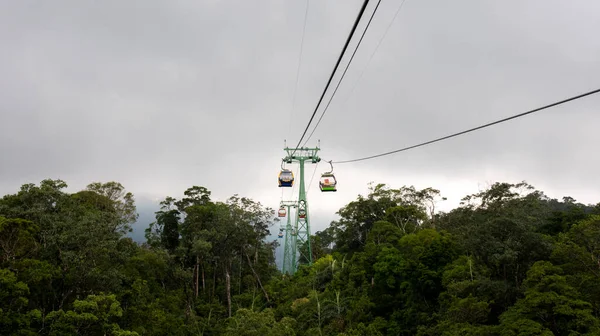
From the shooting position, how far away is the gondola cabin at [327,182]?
19875 millimetres

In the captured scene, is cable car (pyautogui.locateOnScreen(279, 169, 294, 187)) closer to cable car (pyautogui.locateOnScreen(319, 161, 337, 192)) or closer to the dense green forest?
cable car (pyautogui.locateOnScreen(319, 161, 337, 192))

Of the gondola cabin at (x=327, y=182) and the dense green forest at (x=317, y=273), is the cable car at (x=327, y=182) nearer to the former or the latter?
the gondola cabin at (x=327, y=182)

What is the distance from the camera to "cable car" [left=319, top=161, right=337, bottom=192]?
19875 mm

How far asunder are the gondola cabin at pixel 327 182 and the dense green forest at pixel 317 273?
464 cm

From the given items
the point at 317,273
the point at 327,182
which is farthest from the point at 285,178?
the point at 317,273

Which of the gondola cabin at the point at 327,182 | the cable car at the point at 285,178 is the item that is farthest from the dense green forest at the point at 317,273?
the cable car at the point at 285,178

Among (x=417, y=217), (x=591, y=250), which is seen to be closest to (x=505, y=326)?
(x=591, y=250)

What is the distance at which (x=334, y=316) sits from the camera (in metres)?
20.9

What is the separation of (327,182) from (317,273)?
32.1 ft

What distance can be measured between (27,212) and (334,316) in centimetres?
1710

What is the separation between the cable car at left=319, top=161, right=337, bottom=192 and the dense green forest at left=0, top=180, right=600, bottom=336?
4641 mm

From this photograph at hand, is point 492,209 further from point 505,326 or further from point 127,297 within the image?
point 127,297

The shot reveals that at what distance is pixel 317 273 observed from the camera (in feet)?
88.0

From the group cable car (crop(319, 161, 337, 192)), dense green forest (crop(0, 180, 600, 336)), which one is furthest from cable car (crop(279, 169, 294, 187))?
dense green forest (crop(0, 180, 600, 336))
